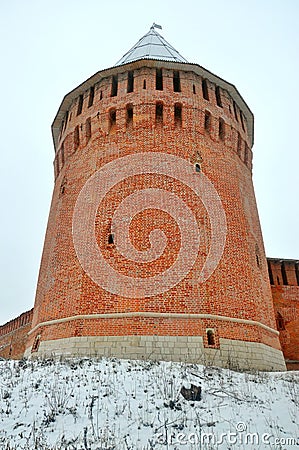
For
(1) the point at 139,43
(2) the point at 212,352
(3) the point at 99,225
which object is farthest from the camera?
(1) the point at 139,43

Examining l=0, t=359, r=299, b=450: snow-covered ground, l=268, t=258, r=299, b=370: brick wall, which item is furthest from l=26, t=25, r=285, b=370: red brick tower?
l=268, t=258, r=299, b=370: brick wall

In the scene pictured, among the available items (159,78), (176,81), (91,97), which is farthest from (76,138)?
(176,81)

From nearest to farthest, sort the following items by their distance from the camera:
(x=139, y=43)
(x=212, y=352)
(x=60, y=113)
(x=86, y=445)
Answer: (x=86, y=445) < (x=212, y=352) < (x=60, y=113) < (x=139, y=43)

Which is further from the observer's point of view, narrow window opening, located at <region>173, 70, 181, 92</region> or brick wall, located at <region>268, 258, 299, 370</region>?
brick wall, located at <region>268, 258, 299, 370</region>

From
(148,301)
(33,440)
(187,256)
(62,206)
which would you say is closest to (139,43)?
(62,206)

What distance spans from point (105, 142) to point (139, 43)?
7.58m

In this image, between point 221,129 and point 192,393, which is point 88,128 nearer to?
point 221,129

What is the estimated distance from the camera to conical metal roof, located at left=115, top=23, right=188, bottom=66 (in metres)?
16.2

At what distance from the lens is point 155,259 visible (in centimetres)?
1160

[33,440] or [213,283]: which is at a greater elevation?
[213,283]

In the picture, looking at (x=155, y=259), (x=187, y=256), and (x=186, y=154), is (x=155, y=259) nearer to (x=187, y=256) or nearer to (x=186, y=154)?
(x=187, y=256)

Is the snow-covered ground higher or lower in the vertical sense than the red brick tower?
lower

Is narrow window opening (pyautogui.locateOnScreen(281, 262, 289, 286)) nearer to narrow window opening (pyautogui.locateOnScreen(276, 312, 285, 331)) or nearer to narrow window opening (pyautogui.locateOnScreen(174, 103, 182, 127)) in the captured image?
narrow window opening (pyautogui.locateOnScreen(276, 312, 285, 331))

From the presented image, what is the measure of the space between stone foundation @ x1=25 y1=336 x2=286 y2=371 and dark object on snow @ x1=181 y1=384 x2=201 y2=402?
9.65 ft
